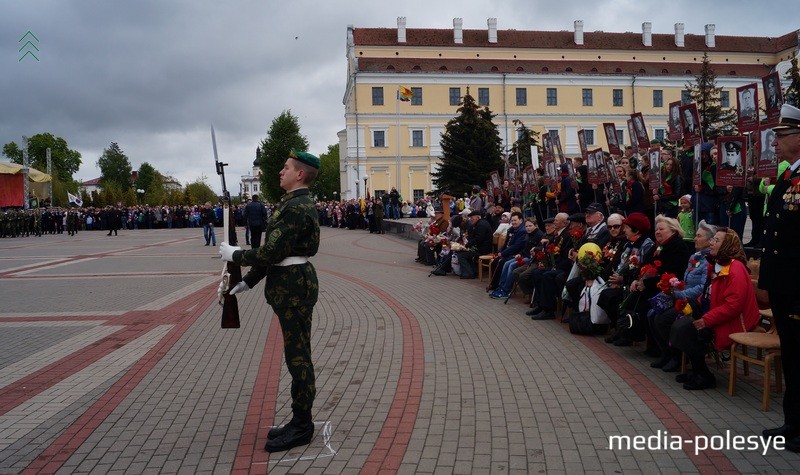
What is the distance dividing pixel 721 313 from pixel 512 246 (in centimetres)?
668

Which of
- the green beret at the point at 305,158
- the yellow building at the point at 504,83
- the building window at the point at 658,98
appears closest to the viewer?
the green beret at the point at 305,158

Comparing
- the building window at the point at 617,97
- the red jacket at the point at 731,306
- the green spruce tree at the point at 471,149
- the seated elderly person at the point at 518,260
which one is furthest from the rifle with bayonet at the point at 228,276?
the building window at the point at 617,97

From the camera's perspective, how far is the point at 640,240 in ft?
27.4

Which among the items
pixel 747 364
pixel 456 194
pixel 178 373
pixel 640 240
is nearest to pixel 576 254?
pixel 640 240

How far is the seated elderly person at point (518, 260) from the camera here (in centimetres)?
1214

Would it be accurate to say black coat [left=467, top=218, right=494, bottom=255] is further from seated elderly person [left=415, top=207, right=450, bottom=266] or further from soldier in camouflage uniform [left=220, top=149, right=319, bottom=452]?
soldier in camouflage uniform [left=220, top=149, right=319, bottom=452]

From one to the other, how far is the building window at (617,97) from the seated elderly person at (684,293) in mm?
73755

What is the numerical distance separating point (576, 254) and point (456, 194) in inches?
1571

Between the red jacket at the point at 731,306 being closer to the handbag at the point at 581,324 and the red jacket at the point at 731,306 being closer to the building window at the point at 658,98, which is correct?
the handbag at the point at 581,324

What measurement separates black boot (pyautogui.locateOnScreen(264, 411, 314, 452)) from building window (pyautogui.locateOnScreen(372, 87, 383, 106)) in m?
67.9

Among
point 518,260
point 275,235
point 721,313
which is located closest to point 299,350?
point 275,235

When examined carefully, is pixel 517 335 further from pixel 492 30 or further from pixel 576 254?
pixel 492 30

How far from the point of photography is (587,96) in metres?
75.4

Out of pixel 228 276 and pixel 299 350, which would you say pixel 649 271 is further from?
pixel 228 276
